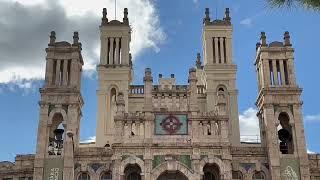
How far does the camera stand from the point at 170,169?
142 ft

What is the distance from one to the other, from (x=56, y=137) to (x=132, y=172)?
7366mm

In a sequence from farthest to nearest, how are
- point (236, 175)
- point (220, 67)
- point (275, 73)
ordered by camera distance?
point (220, 67) → point (275, 73) → point (236, 175)

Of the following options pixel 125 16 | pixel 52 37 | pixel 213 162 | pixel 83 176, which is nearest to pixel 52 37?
pixel 52 37

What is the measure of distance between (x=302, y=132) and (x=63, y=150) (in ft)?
63.3

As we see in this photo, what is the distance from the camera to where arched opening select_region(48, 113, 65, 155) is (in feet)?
153

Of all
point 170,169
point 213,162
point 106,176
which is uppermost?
point 213,162

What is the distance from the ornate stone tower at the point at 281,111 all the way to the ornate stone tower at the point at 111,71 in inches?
592

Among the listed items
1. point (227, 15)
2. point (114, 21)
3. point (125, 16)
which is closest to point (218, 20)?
point (227, 15)

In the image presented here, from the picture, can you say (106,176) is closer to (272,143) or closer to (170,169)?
(170,169)

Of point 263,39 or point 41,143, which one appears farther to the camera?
point 263,39

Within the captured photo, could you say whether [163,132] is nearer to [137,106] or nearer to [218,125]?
[218,125]

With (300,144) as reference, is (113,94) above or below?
above

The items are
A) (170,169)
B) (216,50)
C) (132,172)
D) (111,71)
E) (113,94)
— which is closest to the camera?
(170,169)

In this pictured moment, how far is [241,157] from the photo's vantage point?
148 ft
